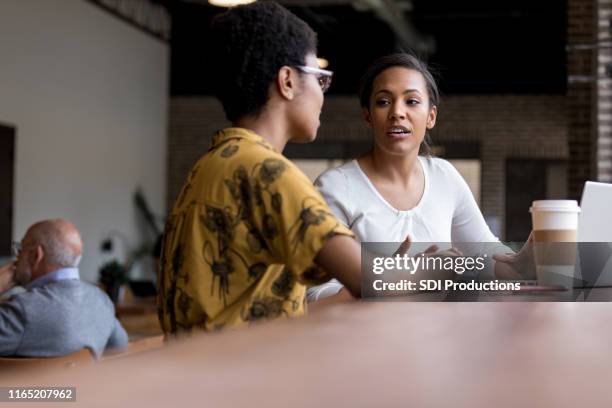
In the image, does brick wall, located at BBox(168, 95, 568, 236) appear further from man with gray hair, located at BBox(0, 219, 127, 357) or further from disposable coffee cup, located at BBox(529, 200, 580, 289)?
disposable coffee cup, located at BBox(529, 200, 580, 289)

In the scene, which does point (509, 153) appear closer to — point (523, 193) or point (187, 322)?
point (523, 193)

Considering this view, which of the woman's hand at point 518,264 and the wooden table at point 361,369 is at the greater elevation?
the wooden table at point 361,369

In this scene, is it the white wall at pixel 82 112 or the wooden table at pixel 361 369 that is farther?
the white wall at pixel 82 112

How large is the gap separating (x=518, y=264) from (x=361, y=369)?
1620 mm

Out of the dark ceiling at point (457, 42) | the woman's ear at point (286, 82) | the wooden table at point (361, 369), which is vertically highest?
the dark ceiling at point (457, 42)

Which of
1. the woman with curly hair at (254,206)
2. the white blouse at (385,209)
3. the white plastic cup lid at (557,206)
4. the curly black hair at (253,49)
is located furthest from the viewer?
the white blouse at (385,209)

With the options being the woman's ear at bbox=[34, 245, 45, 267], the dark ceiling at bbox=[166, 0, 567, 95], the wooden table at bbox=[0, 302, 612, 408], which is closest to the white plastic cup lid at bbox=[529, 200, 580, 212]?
the wooden table at bbox=[0, 302, 612, 408]

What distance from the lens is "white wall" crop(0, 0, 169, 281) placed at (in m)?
9.30

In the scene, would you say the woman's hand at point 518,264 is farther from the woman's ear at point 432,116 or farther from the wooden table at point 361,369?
the wooden table at point 361,369

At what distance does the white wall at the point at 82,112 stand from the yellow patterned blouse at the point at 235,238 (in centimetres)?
792

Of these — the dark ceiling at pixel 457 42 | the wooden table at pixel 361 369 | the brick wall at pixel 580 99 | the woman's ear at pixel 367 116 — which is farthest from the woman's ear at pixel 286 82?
the dark ceiling at pixel 457 42

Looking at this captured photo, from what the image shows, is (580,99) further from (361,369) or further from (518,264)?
(361,369)

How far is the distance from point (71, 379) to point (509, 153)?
534 inches

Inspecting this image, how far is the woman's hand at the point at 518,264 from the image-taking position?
1763 millimetres
